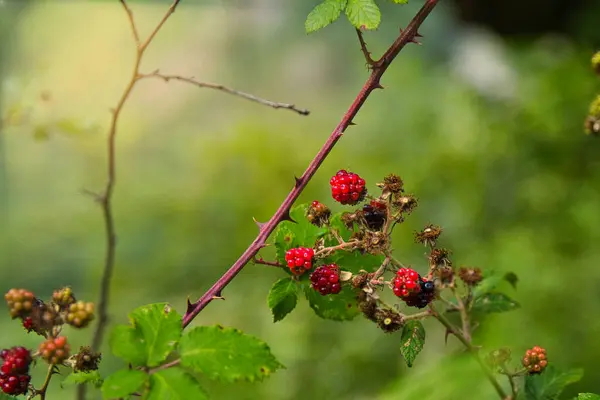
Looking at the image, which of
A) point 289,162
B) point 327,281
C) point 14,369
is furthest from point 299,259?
point 289,162

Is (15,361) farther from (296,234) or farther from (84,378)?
(296,234)

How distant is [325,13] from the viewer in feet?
1.85

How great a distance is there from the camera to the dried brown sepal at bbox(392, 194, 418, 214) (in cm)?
55

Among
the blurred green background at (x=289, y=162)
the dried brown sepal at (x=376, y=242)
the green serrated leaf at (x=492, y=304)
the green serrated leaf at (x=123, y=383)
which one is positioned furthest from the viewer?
the blurred green background at (x=289, y=162)

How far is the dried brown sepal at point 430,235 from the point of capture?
549 mm

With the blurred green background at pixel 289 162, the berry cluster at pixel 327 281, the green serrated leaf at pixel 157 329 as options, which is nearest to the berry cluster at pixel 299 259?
the berry cluster at pixel 327 281

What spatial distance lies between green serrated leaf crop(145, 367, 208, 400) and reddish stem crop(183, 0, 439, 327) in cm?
5

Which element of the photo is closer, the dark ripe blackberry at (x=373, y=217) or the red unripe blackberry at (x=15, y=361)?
the red unripe blackberry at (x=15, y=361)

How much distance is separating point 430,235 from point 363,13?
21 centimetres

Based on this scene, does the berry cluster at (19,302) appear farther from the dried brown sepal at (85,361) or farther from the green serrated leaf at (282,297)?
the green serrated leaf at (282,297)

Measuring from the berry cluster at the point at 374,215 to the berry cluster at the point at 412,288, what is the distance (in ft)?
0.16

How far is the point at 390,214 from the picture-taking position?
0.55 meters

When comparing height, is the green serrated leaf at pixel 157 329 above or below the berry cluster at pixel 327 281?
above

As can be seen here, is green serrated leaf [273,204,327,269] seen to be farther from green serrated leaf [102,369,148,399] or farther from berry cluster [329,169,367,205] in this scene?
green serrated leaf [102,369,148,399]
